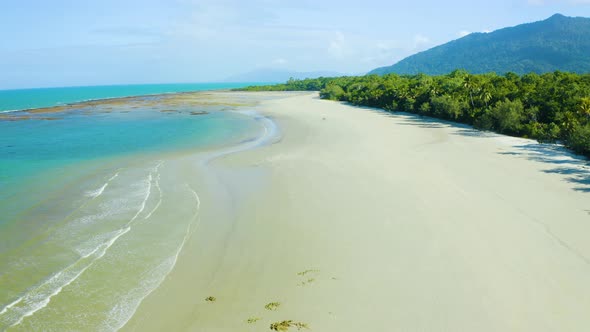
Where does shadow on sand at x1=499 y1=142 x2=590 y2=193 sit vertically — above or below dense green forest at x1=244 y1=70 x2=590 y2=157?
below

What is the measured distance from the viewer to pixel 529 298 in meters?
10.3

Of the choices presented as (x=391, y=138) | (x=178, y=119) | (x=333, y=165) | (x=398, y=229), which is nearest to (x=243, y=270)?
(x=398, y=229)

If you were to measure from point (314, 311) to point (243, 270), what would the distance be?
11.3 ft

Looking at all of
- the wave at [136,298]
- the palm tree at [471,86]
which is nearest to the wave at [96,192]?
the wave at [136,298]

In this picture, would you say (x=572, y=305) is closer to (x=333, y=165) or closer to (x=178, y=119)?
(x=333, y=165)

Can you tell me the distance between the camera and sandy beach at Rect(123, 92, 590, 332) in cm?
995

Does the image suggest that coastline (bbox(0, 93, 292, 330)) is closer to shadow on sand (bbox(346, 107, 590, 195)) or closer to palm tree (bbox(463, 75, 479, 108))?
shadow on sand (bbox(346, 107, 590, 195))

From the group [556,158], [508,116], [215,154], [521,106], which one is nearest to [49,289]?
[215,154]

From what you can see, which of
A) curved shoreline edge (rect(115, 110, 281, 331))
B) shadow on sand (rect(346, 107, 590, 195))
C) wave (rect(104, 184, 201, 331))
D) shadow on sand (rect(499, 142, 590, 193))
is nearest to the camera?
wave (rect(104, 184, 201, 331))

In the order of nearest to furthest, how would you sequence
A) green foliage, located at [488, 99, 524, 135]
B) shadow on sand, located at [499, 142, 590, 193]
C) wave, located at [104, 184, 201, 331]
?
1. wave, located at [104, 184, 201, 331]
2. shadow on sand, located at [499, 142, 590, 193]
3. green foliage, located at [488, 99, 524, 135]

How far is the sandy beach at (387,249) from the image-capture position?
32.6 ft

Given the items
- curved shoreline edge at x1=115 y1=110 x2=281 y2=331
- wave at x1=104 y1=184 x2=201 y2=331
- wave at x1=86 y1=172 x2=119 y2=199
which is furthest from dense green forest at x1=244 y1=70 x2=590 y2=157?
wave at x1=86 y1=172 x2=119 y2=199

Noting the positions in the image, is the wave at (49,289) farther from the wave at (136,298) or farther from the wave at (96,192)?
the wave at (96,192)

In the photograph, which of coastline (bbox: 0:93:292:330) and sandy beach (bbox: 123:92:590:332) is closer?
sandy beach (bbox: 123:92:590:332)
